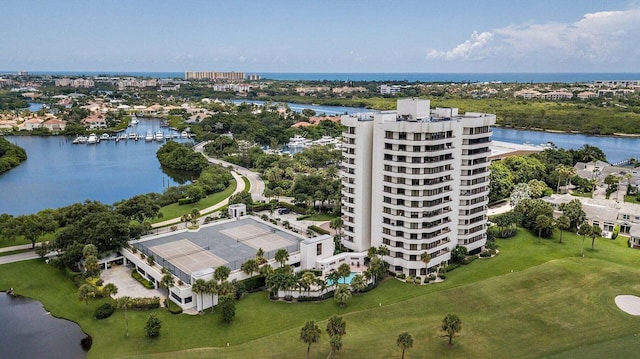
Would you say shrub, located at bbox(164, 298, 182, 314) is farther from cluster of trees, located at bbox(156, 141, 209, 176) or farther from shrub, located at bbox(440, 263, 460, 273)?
cluster of trees, located at bbox(156, 141, 209, 176)

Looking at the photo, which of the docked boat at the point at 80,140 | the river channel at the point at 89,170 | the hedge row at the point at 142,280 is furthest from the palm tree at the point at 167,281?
the docked boat at the point at 80,140

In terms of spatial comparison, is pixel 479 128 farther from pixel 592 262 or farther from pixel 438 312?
pixel 438 312

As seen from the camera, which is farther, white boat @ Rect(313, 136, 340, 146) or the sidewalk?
white boat @ Rect(313, 136, 340, 146)

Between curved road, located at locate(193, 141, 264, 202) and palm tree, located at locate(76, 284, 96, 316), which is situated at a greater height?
curved road, located at locate(193, 141, 264, 202)

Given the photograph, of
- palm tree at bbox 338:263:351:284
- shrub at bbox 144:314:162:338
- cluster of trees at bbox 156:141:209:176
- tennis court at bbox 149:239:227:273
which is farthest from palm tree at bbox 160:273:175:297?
cluster of trees at bbox 156:141:209:176

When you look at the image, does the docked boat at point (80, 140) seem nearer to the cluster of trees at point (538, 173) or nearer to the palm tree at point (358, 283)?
the cluster of trees at point (538, 173)

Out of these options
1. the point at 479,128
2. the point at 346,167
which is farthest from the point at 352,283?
the point at 479,128
